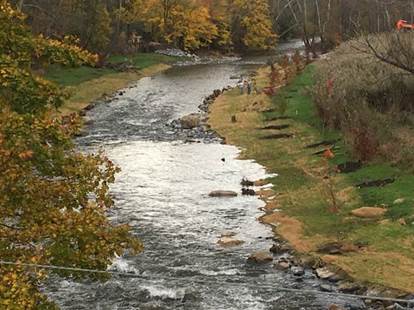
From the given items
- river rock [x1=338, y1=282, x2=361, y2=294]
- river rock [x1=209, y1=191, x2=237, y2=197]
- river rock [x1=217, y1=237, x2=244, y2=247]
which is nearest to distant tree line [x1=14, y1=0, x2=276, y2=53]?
river rock [x1=209, y1=191, x2=237, y2=197]

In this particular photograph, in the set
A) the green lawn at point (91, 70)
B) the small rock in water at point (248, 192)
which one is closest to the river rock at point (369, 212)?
the small rock in water at point (248, 192)

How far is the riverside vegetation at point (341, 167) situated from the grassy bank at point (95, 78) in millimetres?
13849

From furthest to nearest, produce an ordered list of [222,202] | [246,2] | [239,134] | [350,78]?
[246,2] → [239,134] → [350,78] → [222,202]

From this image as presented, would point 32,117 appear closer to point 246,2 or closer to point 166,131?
point 166,131

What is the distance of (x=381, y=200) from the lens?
2388 centimetres

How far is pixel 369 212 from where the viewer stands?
22.8m

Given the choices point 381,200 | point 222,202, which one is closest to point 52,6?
point 222,202

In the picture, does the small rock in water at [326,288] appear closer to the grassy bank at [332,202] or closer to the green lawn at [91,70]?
the grassy bank at [332,202]

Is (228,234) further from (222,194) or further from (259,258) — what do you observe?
(222,194)

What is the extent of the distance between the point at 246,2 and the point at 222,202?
3437 inches

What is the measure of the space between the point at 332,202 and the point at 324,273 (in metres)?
6.49

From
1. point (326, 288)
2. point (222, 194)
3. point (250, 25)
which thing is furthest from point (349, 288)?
point (250, 25)

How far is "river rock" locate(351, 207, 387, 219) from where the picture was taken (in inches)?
891

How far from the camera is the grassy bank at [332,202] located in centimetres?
1908
